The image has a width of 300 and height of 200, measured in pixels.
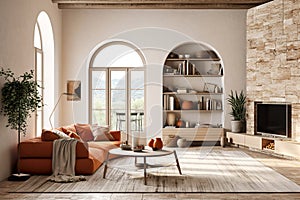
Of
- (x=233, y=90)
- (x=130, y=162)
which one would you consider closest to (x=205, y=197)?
(x=130, y=162)

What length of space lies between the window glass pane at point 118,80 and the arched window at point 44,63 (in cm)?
168

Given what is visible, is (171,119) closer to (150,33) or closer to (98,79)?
(98,79)

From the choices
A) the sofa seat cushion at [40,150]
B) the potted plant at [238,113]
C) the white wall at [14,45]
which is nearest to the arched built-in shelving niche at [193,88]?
the potted plant at [238,113]

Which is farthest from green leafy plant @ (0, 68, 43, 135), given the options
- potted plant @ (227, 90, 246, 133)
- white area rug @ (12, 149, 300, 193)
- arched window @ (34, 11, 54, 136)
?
potted plant @ (227, 90, 246, 133)

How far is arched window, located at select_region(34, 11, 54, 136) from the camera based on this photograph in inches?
362

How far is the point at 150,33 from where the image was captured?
10.8 meters

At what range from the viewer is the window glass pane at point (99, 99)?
11.0 m

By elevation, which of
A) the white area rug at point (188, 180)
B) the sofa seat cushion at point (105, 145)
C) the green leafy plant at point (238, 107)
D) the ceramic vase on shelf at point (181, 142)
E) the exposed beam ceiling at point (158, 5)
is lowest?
the white area rug at point (188, 180)

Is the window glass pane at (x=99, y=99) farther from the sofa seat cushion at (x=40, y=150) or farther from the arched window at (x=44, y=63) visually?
the sofa seat cushion at (x=40, y=150)

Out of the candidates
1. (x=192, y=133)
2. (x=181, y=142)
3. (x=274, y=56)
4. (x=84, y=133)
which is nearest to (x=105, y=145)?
(x=84, y=133)

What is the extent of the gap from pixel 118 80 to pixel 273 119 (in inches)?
151

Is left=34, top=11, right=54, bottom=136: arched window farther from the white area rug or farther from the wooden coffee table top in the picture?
the wooden coffee table top

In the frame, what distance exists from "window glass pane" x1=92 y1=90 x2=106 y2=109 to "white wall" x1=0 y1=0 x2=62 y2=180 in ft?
9.63

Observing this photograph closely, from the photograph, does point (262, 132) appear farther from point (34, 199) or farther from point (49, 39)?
point (34, 199)
